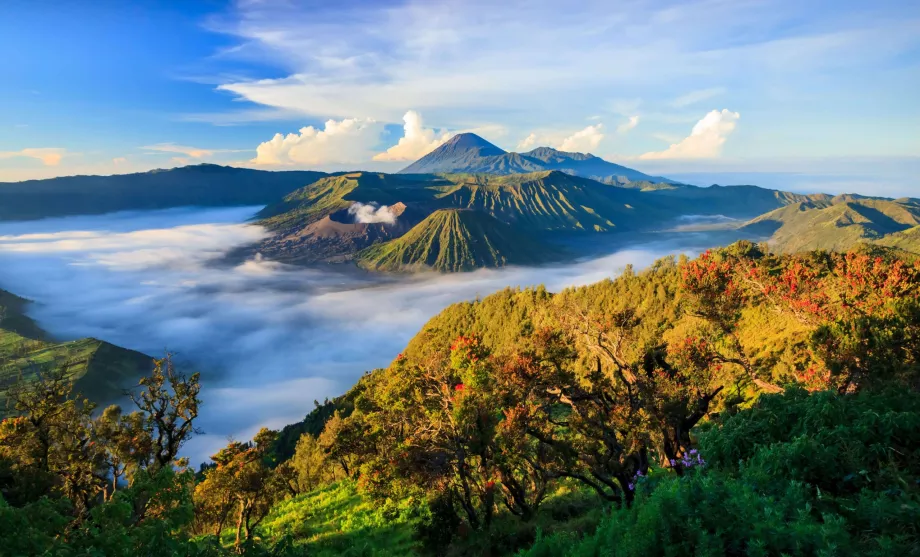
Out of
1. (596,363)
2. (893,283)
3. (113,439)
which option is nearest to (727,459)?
(596,363)

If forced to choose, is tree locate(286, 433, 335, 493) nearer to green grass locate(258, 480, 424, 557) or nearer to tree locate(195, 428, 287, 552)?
green grass locate(258, 480, 424, 557)

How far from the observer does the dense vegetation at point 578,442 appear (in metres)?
9.63

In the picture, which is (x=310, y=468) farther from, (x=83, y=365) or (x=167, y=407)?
(x=83, y=365)

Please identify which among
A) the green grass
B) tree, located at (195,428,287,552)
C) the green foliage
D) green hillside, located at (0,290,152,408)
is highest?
the green foliage

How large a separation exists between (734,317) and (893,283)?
6374 mm

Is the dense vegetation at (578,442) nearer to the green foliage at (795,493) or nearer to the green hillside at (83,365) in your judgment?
the green foliage at (795,493)

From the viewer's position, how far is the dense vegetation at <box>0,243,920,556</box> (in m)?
9.63

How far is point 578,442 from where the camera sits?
19.5 m

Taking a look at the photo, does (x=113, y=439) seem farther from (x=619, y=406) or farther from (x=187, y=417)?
(x=619, y=406)

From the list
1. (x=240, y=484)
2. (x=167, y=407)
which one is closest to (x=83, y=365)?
(x=167, y=407)

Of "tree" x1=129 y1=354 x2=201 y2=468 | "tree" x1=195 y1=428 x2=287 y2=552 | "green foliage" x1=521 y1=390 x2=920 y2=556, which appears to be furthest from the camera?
"tree" x1=195 y1=428 x2=287 y2=552

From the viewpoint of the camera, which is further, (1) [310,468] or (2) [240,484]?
(1) [310,468]

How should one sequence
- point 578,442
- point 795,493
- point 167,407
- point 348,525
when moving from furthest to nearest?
point 348,525 < point 167,407 < point 578,442 < point 795,493

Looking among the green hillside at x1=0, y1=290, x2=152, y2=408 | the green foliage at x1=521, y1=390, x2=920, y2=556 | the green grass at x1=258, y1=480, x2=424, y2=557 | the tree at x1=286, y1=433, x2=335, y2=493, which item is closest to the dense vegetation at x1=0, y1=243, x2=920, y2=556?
the green foliage at x1=521, y1=390, x2=920, y2=556
